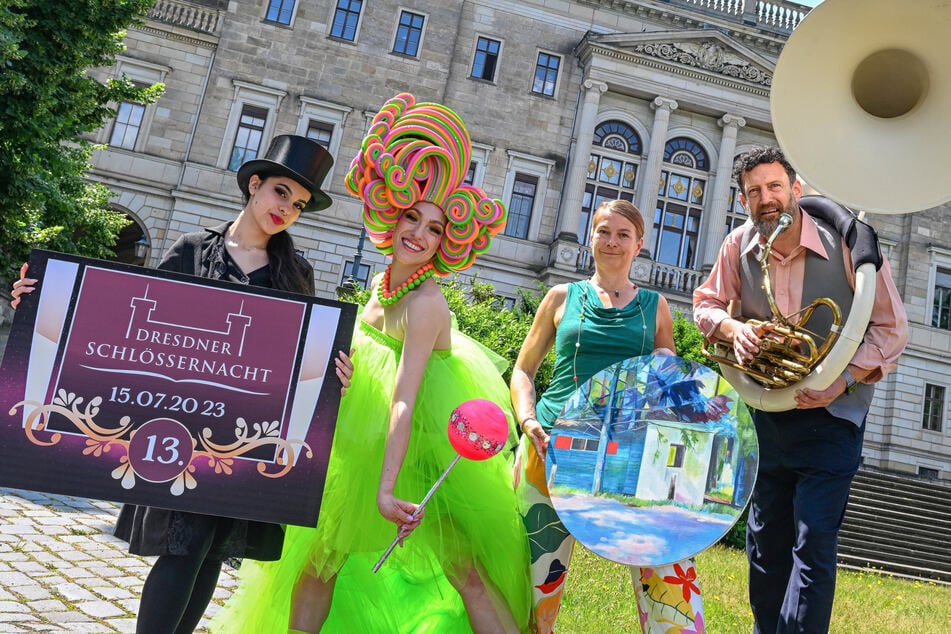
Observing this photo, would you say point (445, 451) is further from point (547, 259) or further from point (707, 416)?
point (547, 259)

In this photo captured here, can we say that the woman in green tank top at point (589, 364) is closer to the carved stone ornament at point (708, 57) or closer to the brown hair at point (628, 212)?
the brown hair at point (628, 212)

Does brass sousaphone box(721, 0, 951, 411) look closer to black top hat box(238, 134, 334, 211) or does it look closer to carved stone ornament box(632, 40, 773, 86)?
black top hat box(238, 134, 334, 211)

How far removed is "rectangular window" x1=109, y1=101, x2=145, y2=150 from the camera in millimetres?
21900

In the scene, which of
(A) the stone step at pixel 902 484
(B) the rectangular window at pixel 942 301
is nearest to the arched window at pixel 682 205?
(A) the stone step at pixel 902 484

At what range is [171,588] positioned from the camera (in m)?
Answer: 2.60

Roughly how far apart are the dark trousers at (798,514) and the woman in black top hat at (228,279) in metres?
1.88

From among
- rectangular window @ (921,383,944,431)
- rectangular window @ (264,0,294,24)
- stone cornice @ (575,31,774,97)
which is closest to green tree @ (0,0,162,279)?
rectangular window @ (264,0,294,24)

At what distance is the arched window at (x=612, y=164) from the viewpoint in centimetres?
2433

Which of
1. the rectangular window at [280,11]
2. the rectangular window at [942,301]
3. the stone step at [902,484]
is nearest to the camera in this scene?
→ the stone step at [902,484]

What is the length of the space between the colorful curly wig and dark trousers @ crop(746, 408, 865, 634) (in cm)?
154

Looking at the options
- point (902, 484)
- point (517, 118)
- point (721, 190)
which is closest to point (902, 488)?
point (902, 484)

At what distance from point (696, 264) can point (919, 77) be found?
2235 cm

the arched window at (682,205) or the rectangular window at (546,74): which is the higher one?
the rectangular window at (546,74)

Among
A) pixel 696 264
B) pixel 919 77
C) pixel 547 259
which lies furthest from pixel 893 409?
pixel 919 77
